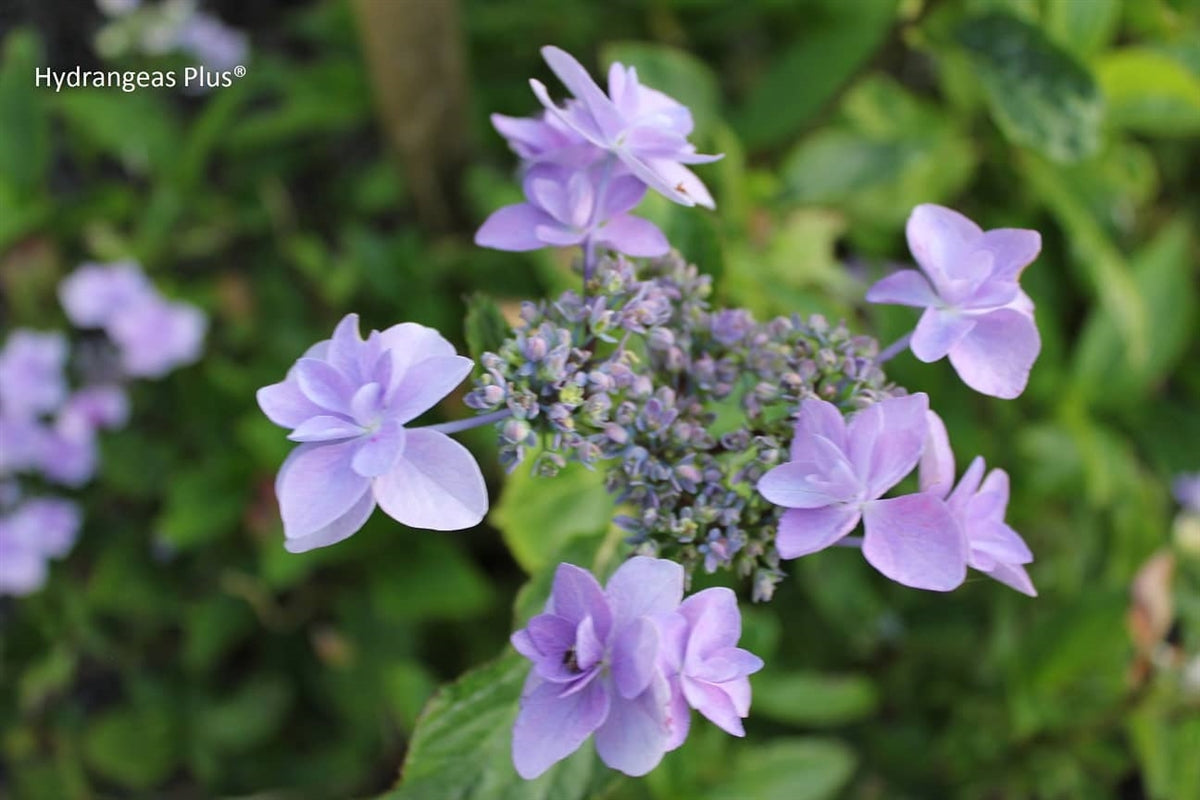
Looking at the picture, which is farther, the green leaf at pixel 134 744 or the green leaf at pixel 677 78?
the green leaf at pixel 134 744

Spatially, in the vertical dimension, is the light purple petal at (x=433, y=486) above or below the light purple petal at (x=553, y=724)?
above

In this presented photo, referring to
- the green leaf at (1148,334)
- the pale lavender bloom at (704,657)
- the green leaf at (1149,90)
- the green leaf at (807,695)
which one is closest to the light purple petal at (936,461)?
the pale lavender bloom at (704,657)

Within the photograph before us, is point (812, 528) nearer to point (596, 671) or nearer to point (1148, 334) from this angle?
point (596, 671)

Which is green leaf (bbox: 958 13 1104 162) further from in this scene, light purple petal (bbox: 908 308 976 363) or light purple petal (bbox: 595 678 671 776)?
light purple petal (bbox: 595 678 671 776)

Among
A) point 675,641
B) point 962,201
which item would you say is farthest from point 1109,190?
point 675,641

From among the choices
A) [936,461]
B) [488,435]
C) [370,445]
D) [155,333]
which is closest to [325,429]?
[370,445]

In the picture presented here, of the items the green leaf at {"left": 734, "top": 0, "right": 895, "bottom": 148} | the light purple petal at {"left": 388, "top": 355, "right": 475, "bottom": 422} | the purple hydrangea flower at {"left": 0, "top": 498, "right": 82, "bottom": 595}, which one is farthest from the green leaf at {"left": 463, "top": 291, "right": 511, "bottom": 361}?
the purple hydrangea flower at {"left": 0, "top": 498, "right": 82, "bottom": 595}

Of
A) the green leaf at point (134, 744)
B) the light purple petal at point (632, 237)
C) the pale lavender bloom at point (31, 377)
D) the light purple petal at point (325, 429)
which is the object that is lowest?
the green leaf at point (134, 744)

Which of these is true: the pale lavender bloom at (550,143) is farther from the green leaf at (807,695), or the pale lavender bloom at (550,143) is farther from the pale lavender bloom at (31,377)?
the pale lavender bloom at (31,377)
